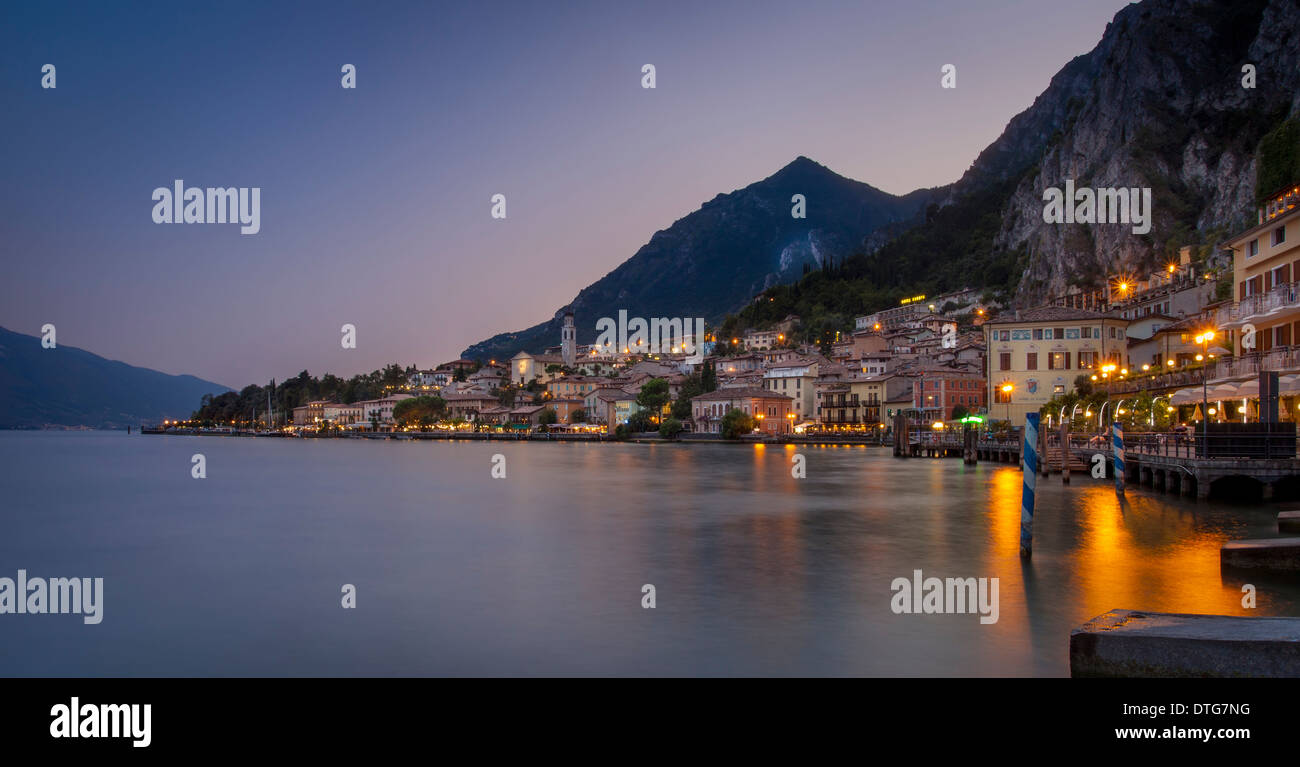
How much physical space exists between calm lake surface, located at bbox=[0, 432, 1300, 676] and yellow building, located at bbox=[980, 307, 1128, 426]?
27750 mm

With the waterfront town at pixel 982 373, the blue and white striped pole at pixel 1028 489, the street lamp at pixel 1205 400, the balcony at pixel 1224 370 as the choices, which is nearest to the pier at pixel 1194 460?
the street lamp at pixel 1205 400

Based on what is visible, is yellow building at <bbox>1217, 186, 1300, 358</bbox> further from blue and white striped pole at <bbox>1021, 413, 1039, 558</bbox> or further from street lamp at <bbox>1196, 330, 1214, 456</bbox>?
blue and white striped pole at <bbox>1021, 413, 1039, 558</bbox>

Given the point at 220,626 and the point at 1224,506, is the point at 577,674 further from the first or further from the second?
the point at 1224,506

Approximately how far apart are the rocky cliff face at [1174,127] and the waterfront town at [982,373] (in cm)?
578

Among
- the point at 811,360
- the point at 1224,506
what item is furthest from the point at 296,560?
the point at 811,360

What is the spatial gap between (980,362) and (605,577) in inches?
3692

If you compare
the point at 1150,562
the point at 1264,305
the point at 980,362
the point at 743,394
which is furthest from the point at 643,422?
the point at 1150,562

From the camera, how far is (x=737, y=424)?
114 m

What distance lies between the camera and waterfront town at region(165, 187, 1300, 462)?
115 ft

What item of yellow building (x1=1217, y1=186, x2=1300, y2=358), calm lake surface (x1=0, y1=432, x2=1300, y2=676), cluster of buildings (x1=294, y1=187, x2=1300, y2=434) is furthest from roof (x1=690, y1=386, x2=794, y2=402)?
yellow building (x1=1217, y1=186, x2=1300, y2=358)

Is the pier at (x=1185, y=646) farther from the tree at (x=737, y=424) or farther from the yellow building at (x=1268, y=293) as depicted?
the tree at (x=737, y=424)

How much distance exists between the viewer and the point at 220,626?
15570mm

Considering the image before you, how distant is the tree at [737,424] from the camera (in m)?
114
